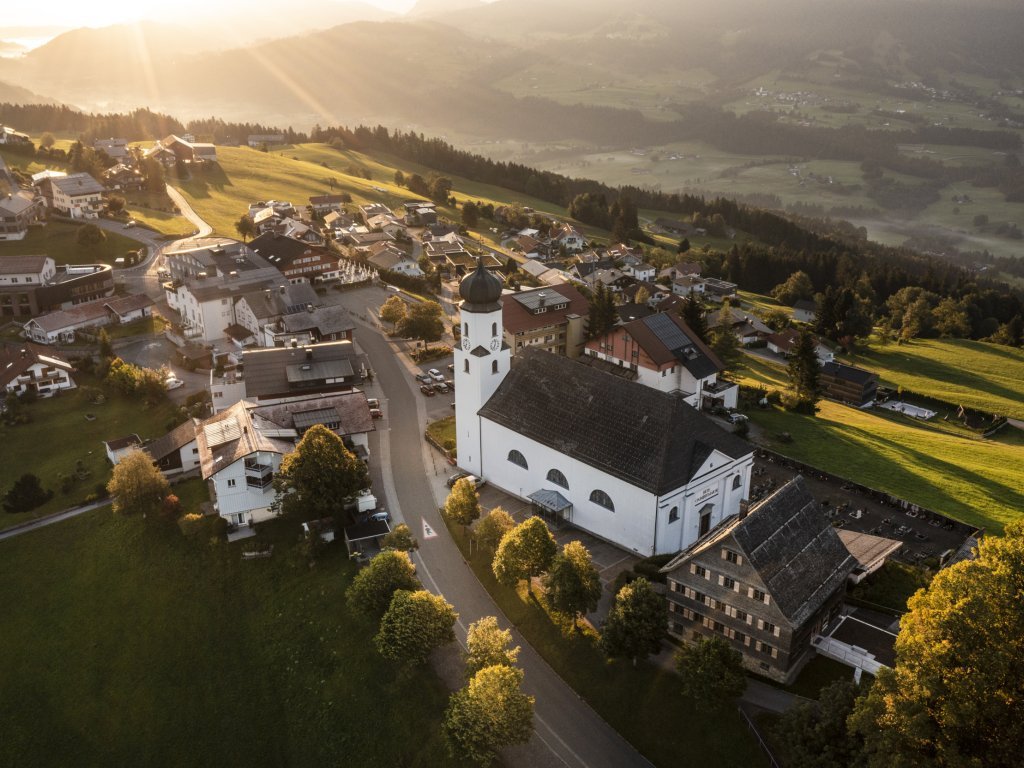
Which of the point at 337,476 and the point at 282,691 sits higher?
the point at 337,476

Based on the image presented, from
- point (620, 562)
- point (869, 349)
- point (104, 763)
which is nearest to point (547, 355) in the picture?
point (620, 562)

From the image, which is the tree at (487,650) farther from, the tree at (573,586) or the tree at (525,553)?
the tree at (525,553)

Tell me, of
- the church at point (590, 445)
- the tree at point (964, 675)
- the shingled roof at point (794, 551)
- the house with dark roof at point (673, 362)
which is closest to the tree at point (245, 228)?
the house with dark roof at point (673, 362)

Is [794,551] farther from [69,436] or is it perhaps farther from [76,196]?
[76,196]

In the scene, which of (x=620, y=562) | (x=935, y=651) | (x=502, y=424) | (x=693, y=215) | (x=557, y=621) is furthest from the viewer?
(x=693, y=215)

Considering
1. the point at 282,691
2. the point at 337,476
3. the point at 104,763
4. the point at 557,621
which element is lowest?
the point at 104,763

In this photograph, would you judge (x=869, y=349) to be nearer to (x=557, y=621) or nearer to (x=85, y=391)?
(x=557, y=621)

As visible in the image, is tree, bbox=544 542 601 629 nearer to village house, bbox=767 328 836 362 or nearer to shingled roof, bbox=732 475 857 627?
shingled roof, bbox=732 475 857 627
